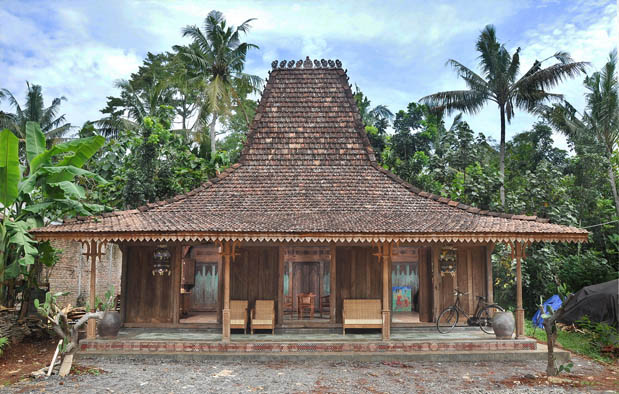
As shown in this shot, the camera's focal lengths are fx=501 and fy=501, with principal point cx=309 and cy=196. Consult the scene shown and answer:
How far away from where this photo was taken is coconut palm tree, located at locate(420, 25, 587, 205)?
22641 millimetres

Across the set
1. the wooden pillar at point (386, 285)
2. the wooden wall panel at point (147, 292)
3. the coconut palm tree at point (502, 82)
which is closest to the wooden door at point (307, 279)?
the wooden pillar at point (386, 285)

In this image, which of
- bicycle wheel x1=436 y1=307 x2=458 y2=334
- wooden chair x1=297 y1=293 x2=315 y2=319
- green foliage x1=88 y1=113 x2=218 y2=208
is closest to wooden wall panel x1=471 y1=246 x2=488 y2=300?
bicycle wheel x1=436 y1=307 x2=458 y2=334

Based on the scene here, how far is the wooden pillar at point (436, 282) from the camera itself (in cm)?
1210

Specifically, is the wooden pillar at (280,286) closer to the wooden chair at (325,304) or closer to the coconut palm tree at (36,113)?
the wooden chair at (325,304)

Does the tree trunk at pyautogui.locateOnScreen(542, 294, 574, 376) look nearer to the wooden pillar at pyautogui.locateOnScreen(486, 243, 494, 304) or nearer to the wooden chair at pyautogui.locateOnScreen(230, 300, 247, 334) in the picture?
the wooden pillar at pyautogui.locateOnScreen(486, 243, 494, 304)

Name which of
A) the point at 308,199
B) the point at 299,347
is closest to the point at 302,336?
the point at 299,347

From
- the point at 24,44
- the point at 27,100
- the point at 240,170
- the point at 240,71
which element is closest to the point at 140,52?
the point at 27,100

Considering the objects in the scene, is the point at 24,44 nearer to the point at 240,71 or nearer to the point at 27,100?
the point at 240,71

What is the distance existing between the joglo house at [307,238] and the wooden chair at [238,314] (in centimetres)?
2

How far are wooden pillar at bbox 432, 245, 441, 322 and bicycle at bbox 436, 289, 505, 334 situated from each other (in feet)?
0.72

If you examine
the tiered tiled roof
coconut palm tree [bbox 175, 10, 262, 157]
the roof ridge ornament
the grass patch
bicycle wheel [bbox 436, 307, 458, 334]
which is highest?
coconut palm tree [bbox 175, 10, 262, 157]

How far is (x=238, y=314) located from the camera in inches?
452

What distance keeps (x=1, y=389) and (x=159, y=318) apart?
14.1ft

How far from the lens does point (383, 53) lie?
2216 cm
